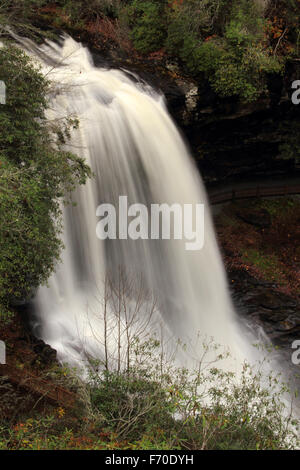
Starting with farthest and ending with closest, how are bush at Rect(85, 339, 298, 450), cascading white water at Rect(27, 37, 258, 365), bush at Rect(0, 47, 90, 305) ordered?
cascading white water at Rect(27, 37, 258, 365)
bush at Rect(0, 47, 90, 305)
bush at Rect(85, 339, 298, 450)

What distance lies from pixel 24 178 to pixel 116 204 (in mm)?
4586

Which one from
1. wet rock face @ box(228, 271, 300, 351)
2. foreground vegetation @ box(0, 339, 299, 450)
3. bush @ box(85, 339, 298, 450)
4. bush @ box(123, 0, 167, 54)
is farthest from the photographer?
bush @ box(123, 0, 167, 54)

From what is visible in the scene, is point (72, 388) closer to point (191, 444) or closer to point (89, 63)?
point (191, 444)

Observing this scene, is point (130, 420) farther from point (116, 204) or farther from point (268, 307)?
point (268, 307)

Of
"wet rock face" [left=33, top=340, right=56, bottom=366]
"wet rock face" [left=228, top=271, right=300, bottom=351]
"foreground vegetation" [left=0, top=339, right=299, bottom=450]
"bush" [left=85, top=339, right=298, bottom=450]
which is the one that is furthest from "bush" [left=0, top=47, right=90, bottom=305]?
"wet rock face" [left=228, top=271, right=300, bottom=351]

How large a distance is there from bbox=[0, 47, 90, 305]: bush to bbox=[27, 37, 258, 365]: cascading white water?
1960 mm

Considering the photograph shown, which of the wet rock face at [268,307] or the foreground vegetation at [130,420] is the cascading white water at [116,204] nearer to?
the wet rock face at [268,307]

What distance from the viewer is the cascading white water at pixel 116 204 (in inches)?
422

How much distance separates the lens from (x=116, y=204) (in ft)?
39.5

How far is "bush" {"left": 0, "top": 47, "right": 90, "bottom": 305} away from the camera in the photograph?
732 cm

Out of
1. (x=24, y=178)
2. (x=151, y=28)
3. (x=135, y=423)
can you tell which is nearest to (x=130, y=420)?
(x=135, y=423)

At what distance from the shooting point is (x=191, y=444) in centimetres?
629

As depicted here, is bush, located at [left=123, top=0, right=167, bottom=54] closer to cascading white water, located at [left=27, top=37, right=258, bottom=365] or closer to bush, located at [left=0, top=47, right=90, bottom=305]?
cascading white water, located at [left=27, top=37, right=258, bottom=365]

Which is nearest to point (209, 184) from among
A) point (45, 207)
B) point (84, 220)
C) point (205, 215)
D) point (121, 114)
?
point (205, 215)
